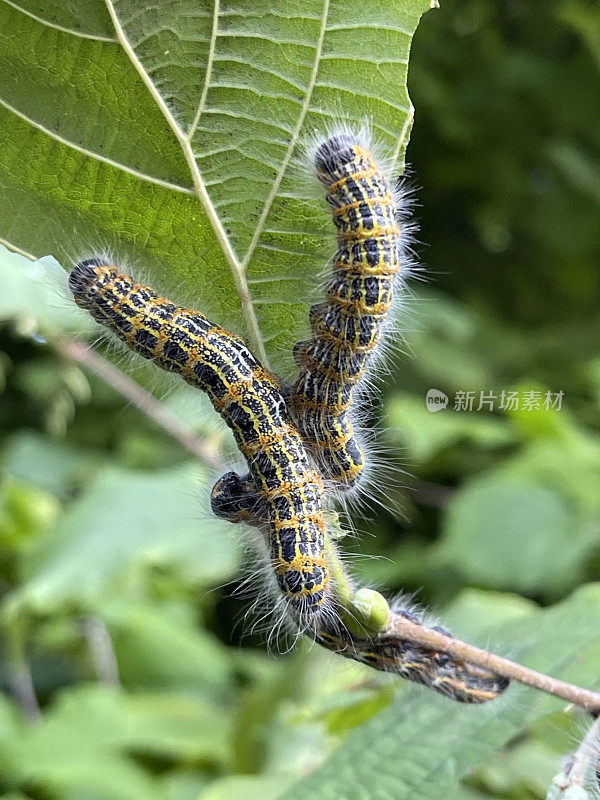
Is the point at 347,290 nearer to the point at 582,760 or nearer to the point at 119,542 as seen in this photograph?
the point at 582,760

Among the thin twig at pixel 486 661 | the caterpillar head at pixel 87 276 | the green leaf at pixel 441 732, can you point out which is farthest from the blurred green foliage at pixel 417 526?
the thin twig at pixel 486 661

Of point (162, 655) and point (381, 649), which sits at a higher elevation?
point (381, 649)

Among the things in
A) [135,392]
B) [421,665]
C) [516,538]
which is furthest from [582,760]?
[516,538]

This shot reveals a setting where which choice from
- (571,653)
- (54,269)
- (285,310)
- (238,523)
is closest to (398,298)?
(285,310)

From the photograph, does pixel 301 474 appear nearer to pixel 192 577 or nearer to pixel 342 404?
pixel 342 404

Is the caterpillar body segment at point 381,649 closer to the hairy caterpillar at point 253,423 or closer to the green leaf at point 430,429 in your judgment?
the hairy caterpillar at point 253,423
